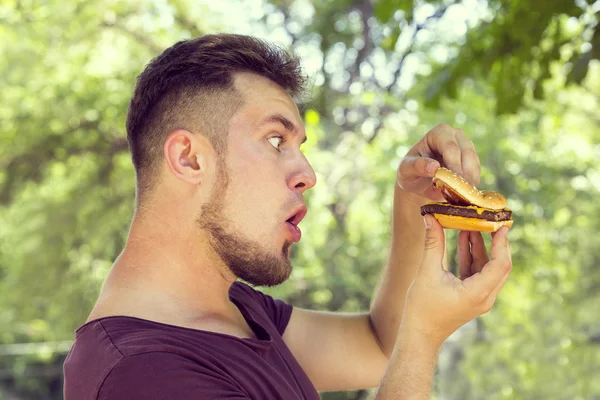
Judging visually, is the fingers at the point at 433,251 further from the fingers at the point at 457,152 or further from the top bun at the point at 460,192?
the fingers at the point at 457,152

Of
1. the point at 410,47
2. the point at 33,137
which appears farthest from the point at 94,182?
the point at 410,47

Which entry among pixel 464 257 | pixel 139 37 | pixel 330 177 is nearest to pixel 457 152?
pixel 464 257

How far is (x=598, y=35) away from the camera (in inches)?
93.2

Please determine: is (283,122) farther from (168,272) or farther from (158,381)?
(158,381)

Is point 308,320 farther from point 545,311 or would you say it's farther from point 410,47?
point 410,47

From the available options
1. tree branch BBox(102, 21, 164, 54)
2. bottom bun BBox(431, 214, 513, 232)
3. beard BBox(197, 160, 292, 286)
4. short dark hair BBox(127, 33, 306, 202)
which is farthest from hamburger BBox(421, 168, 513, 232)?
tree branch BBox(102, 21, 164, 54)

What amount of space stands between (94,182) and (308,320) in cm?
770

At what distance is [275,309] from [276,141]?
1.75 feet

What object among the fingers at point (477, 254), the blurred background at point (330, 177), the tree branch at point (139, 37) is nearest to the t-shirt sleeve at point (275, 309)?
the fingers at point (477, 254)

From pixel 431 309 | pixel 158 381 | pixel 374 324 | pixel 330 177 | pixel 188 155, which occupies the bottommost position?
pixel 330 177

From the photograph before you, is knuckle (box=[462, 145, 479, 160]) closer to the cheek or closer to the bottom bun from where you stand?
the bottom bun

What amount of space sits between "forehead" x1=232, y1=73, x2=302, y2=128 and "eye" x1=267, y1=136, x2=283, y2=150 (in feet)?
0.15

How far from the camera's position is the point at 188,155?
1.58 metres

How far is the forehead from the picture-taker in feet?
A: 5.26
